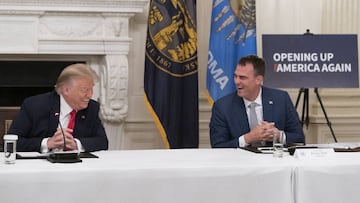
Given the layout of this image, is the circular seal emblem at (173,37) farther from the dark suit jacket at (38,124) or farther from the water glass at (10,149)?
the water glass at (10,149)

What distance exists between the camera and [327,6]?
18.0 ft

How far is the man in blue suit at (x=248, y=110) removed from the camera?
3.71 meters

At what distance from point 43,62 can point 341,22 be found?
2594mm

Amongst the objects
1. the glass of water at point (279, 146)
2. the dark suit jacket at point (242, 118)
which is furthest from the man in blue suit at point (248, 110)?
the glass of water at point (279, 146)

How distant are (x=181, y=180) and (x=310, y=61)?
2450 millimetres

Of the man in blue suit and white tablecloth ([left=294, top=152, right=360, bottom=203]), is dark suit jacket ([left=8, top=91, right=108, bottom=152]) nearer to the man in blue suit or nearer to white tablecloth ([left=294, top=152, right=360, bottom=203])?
the man in blue suit

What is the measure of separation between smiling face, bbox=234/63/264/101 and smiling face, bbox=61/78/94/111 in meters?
0.94

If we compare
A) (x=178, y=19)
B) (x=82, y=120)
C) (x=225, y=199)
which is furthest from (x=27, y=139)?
(x=178, y=19)

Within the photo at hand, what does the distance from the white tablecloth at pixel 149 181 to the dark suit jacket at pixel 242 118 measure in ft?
3.28

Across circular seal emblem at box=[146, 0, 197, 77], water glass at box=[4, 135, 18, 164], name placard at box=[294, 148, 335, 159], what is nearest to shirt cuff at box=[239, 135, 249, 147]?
name placard at box=[294, 148, 335, 159]

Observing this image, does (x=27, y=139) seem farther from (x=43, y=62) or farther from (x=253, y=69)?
(x=43, y=62)

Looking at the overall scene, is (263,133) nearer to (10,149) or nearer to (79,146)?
(79,146)

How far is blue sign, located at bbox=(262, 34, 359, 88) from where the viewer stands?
4.64 m

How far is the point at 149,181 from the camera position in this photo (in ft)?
8.13
